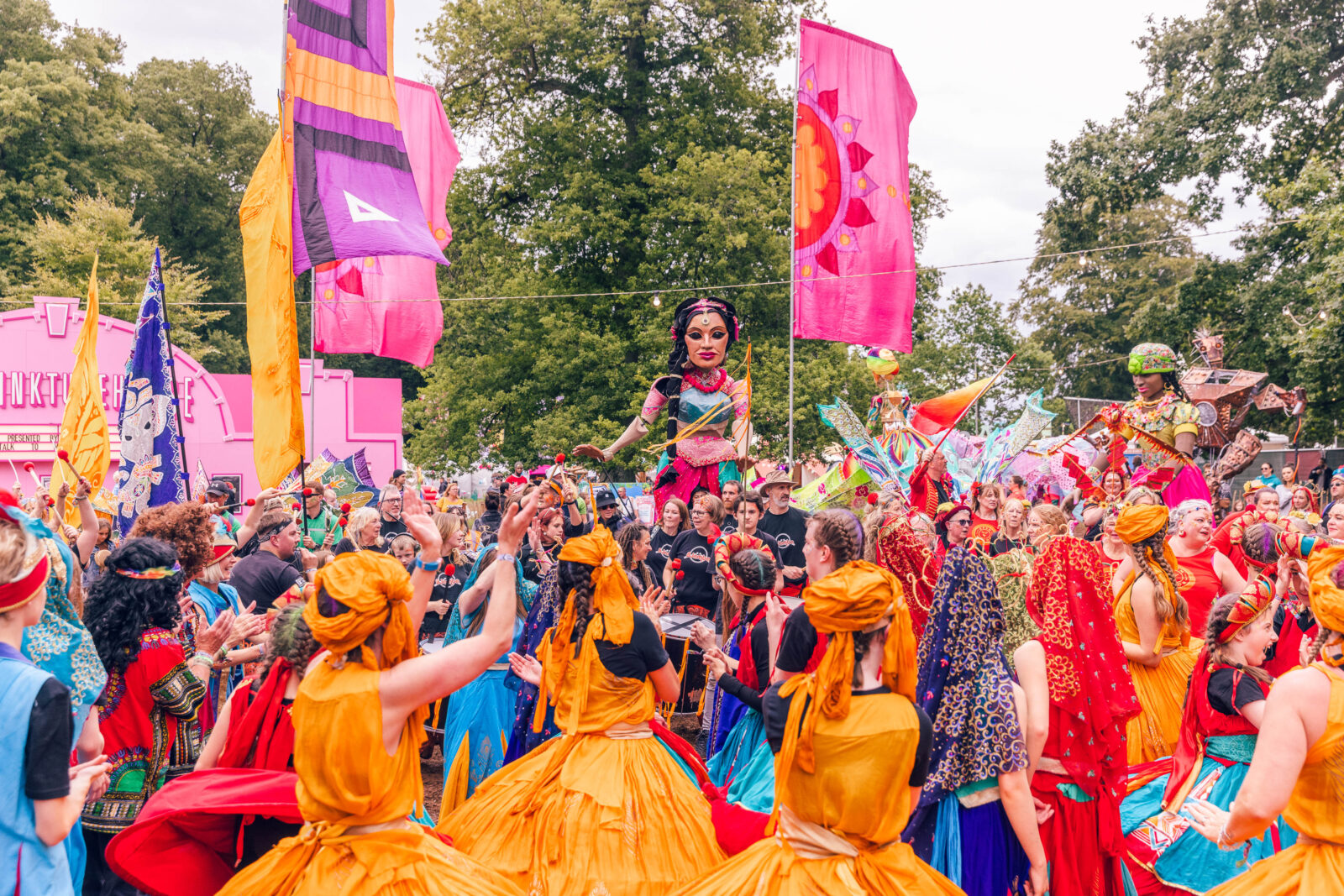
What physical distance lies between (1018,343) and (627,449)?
2510 cm

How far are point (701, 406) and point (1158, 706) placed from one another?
4743 mm

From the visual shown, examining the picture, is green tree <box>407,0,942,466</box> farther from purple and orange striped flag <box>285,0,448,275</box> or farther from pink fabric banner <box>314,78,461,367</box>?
purple and orange striped flag <box>285,0,448,275</box>

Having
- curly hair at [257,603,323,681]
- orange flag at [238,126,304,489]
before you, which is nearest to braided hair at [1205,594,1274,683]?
curly hair at [257,603,323,681]

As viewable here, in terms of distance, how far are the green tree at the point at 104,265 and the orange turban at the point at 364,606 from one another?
27.2 meters

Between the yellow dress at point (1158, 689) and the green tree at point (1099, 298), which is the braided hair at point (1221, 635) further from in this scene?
the green tree at point (1099, 298)

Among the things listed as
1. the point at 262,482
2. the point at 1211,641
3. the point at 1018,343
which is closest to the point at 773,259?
the point at 262,482

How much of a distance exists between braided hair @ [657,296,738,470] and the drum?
77.0 inches

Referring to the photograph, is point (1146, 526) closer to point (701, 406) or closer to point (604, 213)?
point (701, 406)

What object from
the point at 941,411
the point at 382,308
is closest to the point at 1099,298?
the point at 941,411

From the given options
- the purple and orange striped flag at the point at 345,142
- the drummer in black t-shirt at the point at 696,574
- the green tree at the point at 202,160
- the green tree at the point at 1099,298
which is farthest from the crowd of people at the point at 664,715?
the green tree at the point at 202,160

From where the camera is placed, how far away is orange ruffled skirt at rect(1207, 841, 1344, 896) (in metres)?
2.70

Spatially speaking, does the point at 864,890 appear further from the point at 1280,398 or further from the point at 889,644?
the point at 1280,398

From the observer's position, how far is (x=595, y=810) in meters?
4.07

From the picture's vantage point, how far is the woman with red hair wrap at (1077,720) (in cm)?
376
